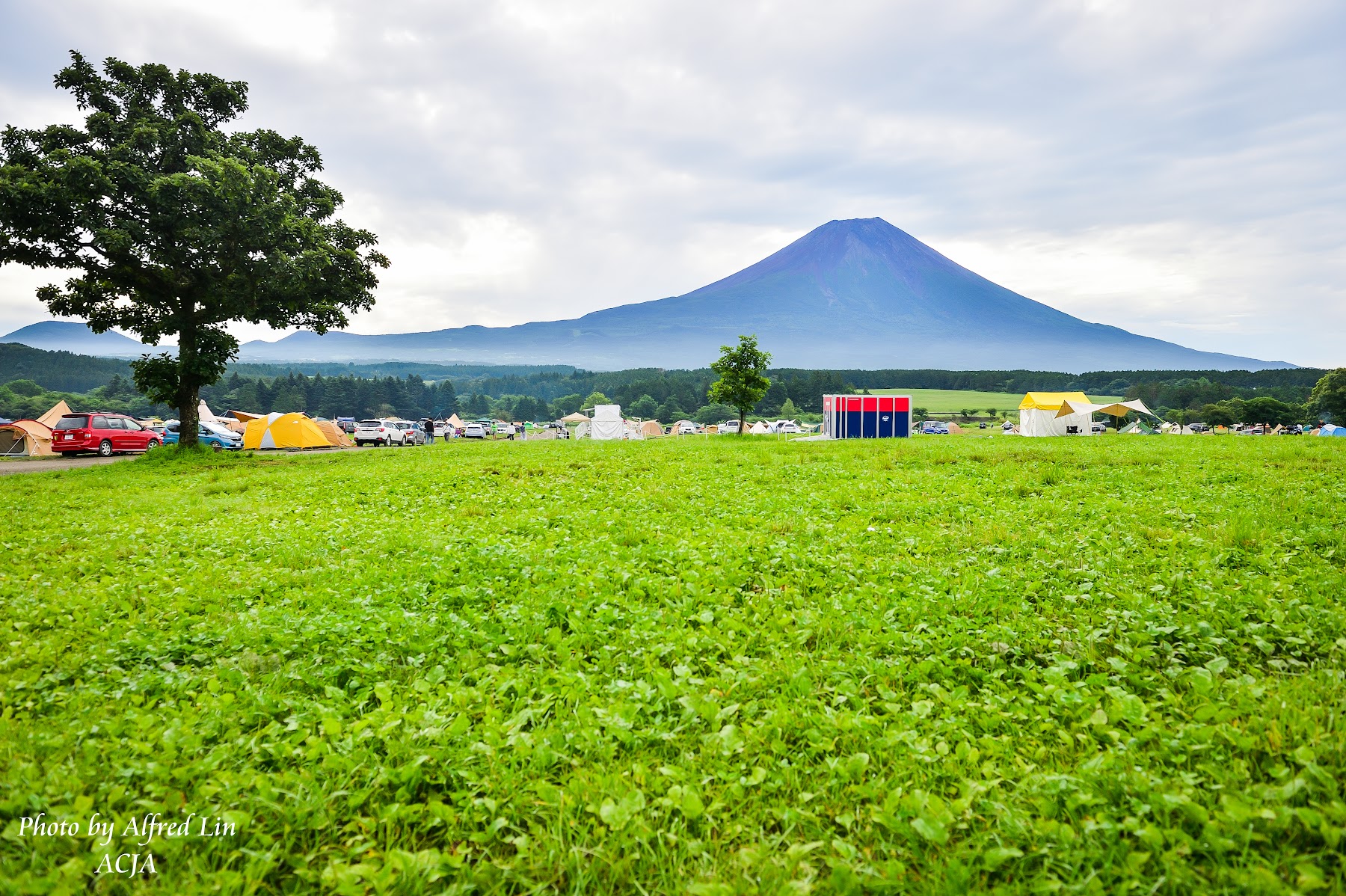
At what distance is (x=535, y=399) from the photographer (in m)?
166

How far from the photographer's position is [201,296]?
22.5m

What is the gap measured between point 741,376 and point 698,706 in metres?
40.3

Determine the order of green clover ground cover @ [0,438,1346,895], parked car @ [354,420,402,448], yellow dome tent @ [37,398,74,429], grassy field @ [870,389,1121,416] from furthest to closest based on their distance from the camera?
1. grassy field @ [870,389,1121,416]
2. parked car @ [354,420,402,448]
3. yellow dome tent @ [37,398,74,429]
4. green clover ground cover @ [0,438,1346,895]

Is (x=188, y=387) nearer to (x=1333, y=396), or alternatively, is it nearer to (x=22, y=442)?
(x=22, y=442)

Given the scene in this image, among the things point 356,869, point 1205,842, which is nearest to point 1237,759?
point 1205,842

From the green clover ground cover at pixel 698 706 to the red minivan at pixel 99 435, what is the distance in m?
27.0

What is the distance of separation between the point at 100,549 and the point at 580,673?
809 centimetres

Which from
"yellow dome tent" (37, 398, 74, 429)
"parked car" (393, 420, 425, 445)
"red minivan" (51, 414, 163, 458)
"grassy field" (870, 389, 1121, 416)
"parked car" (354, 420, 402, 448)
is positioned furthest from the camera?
"grassy field" (870, 389, 1121, 416)

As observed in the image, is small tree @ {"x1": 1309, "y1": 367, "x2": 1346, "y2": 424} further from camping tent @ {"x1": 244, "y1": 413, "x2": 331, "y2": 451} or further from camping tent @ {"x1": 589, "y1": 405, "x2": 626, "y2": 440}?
camping tent @ {"x1": 244, "y1": 413, "x2": 331, "y2": 451}

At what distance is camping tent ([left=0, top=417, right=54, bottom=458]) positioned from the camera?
2797cm

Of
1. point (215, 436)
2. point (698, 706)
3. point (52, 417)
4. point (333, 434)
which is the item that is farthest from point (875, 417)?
point (52, 417)

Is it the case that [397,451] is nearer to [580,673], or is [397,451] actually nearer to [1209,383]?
[580,673]

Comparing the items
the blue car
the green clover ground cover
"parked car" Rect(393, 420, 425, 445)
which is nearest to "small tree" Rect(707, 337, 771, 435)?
"parked car" Rect(393, 420, 425, 445)

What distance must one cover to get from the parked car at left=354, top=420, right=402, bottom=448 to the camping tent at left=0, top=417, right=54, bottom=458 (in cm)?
1955
